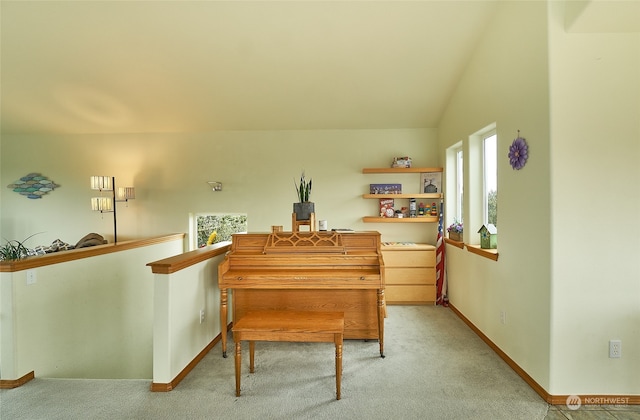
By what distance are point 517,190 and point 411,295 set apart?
7.20 feet

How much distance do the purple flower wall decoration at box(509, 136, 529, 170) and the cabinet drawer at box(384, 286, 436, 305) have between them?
2220mm

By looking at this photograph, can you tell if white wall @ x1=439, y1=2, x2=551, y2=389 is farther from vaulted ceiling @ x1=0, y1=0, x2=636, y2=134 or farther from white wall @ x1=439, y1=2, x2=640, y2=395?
vaulted ceiling @ x1=0, y1=0, x2=636, y2=134

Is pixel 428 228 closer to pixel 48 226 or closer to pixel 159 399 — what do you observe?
pixel 159 399

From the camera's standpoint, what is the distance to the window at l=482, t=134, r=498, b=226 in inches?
130

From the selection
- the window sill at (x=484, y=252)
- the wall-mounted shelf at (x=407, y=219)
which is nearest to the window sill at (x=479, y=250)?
the window sill at (x=484, y=252)

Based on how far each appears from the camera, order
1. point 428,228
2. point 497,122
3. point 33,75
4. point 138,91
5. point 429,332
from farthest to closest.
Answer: point 428,228, point 138,91, point 33,75, point 429,332, point 497,122

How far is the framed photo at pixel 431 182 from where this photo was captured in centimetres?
454

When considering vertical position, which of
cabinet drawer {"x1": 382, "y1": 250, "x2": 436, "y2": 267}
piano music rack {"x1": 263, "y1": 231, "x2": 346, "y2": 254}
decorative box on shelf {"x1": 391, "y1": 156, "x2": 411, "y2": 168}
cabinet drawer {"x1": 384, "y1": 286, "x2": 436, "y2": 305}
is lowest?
cabinet drawer {"x1": 384, "y1": 286, "x2": 436, "y2": 305}

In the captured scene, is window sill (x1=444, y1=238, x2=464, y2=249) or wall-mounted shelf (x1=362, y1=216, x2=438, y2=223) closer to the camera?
window sill (x1=444, y1=238, x2=464, y2=249)

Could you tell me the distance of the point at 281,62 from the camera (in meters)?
3.50

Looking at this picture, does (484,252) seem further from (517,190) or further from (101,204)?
(101,204)

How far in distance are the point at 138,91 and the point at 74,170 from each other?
219cm

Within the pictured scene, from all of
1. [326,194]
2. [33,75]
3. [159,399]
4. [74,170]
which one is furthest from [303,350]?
[74,170]

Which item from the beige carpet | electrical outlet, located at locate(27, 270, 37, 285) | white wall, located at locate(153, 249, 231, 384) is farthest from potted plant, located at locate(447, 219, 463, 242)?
electrical outlet, located at locate(27, 270, 37, 285)
